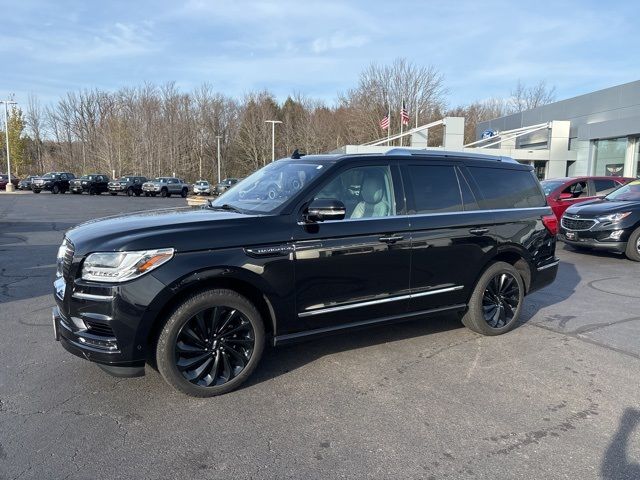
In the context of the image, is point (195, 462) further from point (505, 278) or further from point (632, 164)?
point (632, 164)

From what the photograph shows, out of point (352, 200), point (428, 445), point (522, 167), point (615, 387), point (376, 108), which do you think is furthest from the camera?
point (376, 108)

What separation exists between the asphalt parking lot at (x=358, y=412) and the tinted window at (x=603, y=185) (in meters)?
9.57

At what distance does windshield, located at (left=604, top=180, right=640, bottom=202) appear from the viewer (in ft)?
35.4

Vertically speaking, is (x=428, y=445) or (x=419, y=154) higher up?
(x=419, y=154)

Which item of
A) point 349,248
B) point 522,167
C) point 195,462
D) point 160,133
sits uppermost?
point 160,133

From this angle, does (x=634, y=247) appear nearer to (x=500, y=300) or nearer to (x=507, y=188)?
(x=507, y=188)

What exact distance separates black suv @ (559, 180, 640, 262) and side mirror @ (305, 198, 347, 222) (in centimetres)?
845

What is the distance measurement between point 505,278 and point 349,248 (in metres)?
2.24

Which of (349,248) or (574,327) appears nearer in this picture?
(349,248)

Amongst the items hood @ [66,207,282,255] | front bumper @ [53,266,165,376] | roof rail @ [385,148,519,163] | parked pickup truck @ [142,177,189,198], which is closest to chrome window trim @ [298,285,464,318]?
hood @ [66,207,282,255]

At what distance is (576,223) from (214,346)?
31.5 feet

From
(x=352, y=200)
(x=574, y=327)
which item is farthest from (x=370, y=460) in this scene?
(x=574, y=327)

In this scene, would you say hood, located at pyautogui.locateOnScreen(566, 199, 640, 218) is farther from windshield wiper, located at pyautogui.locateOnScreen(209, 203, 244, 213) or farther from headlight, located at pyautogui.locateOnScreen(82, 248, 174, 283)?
headlight, located at pyautogui.locateOnScreen(82, 248, 174, 283)

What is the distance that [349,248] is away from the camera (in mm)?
4152
